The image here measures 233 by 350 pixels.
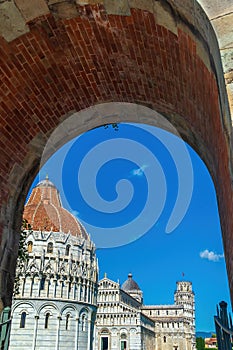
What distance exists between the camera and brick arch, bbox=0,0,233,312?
3.25 metres

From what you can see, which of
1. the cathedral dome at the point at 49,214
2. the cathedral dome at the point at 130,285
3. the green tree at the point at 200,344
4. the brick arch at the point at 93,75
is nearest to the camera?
the brick arch at the point at 93,75

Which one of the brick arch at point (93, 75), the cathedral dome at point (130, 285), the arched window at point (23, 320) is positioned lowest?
the brick arch at point (93, 75)

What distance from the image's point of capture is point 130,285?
289ft

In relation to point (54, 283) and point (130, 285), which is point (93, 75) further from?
point (130, 285)

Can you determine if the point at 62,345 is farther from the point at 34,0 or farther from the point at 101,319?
the point at 34,0

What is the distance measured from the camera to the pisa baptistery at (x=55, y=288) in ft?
137

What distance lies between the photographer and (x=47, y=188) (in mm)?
55281

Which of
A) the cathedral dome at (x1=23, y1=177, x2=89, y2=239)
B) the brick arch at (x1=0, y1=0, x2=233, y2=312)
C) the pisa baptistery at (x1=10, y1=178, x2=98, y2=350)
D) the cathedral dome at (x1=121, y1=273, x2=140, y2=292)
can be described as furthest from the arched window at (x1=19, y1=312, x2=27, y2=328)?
the cathedral dome at (x1=121, y1=273, x2=140, y2=292)

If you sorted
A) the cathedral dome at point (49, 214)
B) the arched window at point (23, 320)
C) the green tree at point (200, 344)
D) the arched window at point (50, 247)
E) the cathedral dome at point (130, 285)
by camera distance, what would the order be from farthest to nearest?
the green tree at point (200, 344) → the cathedral dome at point (130, 285) → the cathedral dome at point (49, 214) → the arched window at point (50, 247) → the arched window at point (23, 320)

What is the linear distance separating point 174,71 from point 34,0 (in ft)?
5.36

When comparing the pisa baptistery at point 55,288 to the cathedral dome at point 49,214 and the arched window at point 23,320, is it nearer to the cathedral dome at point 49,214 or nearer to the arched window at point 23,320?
the arched window at point 23,320

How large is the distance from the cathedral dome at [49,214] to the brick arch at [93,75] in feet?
141

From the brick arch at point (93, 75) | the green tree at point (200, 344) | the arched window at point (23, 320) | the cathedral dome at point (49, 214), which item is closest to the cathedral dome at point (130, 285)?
the green tree at point (200, 344)

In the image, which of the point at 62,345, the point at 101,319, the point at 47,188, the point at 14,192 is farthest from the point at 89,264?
the point at 14,192
